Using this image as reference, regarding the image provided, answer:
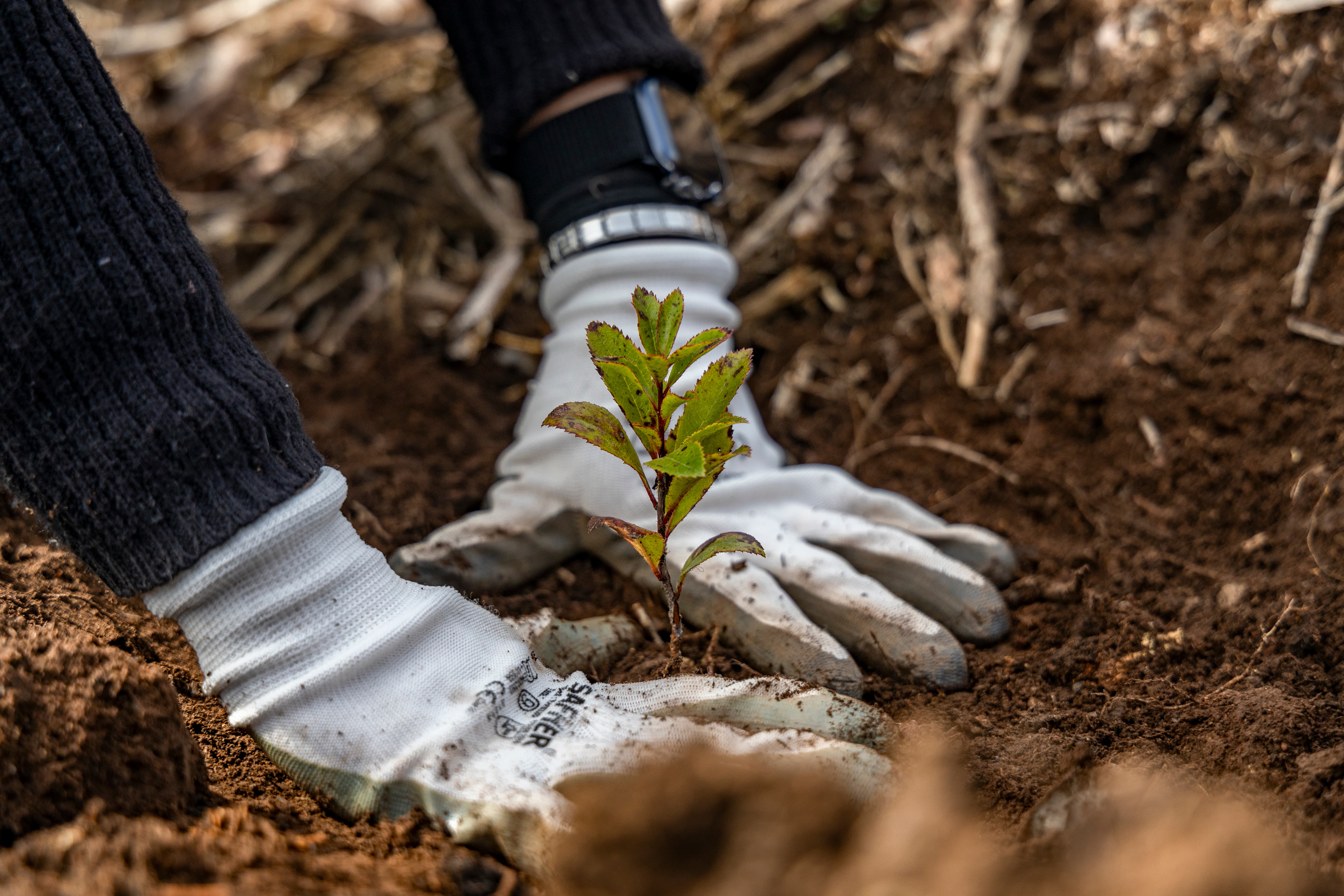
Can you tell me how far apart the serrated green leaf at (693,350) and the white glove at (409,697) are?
0.41 meters

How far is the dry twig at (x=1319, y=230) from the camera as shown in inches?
64.6

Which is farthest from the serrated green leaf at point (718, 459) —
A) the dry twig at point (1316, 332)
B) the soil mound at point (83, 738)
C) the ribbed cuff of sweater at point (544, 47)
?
the dry twig at point (1316, 332)

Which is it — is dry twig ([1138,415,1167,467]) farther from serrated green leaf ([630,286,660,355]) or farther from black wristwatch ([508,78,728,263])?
serrated green leaf ([630,286,660,355])

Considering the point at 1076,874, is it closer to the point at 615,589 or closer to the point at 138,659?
the point at 615,589

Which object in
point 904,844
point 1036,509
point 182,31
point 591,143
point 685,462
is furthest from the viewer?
point 182,31

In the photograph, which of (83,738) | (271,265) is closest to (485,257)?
(271,265)

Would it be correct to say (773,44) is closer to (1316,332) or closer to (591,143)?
(591,143)

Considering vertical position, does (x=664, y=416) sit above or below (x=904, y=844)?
above

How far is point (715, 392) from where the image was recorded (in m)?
1.13

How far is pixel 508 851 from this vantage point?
0.99 m

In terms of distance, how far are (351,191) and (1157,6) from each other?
2.23 m

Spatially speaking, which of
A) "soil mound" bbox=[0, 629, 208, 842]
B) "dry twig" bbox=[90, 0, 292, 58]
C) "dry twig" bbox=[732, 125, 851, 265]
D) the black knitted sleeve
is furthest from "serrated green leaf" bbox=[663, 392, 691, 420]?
"dry twig" bbox=[90, 0, 292, 58]

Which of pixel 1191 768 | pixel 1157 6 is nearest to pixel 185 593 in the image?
pixel 1191 768

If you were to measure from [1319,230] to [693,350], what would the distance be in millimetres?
1295
